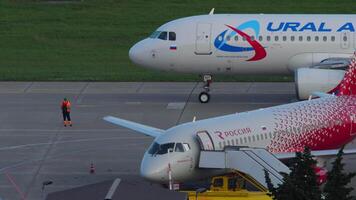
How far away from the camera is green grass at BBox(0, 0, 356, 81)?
2613 inches

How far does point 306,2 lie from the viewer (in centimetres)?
8819

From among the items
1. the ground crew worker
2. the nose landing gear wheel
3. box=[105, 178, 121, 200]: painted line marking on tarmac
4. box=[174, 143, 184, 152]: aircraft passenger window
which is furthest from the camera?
the nose landing gear wheel

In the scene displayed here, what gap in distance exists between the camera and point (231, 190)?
125ft

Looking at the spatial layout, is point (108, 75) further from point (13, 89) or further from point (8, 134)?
point (8, 134)

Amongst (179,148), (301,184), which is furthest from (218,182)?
(301,184)

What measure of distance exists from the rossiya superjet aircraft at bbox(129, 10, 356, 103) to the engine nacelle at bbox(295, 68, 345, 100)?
1.19m

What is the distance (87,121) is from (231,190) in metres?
16.7

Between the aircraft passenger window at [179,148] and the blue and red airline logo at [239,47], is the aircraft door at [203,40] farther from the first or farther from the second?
the aircraft passenger window at [179,148]

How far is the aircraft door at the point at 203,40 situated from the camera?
54844 millimetres

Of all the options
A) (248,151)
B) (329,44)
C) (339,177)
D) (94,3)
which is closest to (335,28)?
(329,44)

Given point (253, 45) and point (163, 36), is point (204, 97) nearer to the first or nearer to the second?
point (163, 36)

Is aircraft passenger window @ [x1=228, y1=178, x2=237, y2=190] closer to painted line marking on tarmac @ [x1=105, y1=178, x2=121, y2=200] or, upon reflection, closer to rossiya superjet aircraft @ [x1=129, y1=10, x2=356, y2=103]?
painted line marking on tarmac @ [x1=105, y1=178, x2=121, y2=200]

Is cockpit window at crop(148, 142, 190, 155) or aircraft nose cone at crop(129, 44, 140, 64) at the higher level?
aircraft nose cone at crop(129, 44, 140, 64)

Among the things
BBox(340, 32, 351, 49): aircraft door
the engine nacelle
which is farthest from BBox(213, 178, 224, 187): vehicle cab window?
BBox(340, 32, 351, 49): aircraft door
